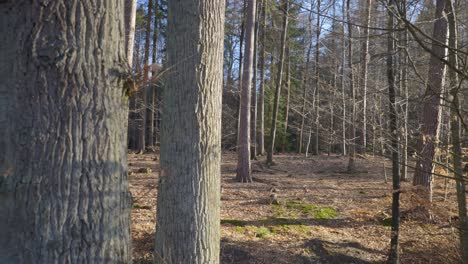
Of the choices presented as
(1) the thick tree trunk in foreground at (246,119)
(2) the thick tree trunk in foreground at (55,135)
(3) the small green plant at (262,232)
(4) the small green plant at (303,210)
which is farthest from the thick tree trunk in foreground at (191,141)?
(1) the thick tree trunk in foreground at (246,119)

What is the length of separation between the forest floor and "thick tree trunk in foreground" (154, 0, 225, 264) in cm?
Result: 172

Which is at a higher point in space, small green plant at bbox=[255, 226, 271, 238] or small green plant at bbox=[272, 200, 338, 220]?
small green plant at bbox=[272, 200, 338, 220]

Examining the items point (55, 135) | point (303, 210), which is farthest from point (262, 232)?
point (55, 135)

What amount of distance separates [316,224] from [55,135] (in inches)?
243

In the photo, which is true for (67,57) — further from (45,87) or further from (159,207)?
(159,207)

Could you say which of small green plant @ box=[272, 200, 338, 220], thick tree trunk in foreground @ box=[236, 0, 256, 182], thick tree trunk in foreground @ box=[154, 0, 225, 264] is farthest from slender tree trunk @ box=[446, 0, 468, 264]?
thick tree trunk in foreground @ box=[236, 0, 256, 182]

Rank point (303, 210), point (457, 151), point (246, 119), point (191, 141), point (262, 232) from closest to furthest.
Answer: point (191, 141) < point (457, 151) < point (262, 232) < point (303, 210) < point (246, 119)

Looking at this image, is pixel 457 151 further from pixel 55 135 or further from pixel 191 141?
pixel 55 135

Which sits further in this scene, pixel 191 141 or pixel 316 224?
pixel 316 224

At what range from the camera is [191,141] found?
305 centimetres

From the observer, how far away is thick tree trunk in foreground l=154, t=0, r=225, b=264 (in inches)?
118

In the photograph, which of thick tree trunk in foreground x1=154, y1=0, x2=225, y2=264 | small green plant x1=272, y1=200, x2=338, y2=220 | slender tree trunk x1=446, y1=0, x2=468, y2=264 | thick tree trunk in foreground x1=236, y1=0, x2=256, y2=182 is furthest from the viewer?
thick tree trunk in foreground x1=236, y1=0, x2=256, y2=182

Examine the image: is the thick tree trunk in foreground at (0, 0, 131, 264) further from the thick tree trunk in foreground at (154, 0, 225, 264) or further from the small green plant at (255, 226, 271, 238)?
the small green plant at (255, 226, 271, 238)

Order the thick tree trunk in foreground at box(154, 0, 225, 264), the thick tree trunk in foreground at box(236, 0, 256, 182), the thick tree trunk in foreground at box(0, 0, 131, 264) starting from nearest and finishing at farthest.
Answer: the thick tree trunk in foreground at box(0, 0, 131, 264) < the thick tree trunk in foreground at box(154, 0, 225, 264) < the thick tree trunk in foreground at box(236, 0, 256, 182)
